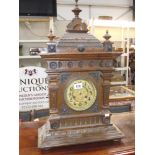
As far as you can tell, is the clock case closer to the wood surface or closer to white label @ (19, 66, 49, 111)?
the wood surface

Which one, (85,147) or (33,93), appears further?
(33,93)

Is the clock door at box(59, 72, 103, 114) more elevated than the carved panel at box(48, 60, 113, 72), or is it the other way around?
the carved panel at box(48, 60, 113, 72)

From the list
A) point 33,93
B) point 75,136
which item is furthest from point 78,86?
point 33,93

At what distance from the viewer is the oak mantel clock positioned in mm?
825

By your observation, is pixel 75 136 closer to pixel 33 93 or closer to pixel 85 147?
pixel 85 147

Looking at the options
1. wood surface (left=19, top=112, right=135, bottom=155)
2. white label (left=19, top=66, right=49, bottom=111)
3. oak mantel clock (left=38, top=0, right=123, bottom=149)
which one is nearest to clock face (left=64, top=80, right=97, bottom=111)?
oak mantel clock (left=38, top=0, right=123, bottom=149)

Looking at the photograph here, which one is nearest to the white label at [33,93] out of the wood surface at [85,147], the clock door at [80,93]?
the wood surface at [85,147]

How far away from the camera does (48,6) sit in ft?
14.4

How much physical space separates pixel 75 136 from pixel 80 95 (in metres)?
0.13

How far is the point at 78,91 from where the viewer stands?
0.86m
